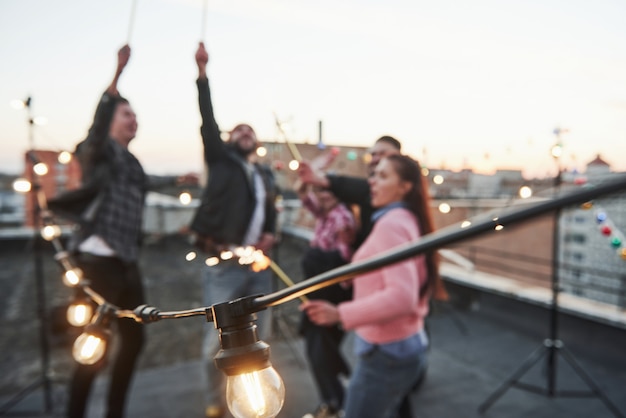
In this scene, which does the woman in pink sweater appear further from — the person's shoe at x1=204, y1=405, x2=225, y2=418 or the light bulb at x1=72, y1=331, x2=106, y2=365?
the person's shoe at x1=204, y1=405, x2=225, y2=418

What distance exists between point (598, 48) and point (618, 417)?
10.5ft

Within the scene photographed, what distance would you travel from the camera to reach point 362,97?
5.49 feet

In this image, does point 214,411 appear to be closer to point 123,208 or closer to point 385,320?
point 123,208

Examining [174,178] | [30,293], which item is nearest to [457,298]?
[174,178]

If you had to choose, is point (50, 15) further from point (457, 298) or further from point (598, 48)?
point (457, 298)

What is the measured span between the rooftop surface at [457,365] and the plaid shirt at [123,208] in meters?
0.42

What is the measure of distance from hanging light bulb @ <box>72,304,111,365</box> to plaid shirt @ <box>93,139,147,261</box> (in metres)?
1.43

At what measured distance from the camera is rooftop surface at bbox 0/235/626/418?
3018mm

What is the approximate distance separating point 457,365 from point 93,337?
3.56m

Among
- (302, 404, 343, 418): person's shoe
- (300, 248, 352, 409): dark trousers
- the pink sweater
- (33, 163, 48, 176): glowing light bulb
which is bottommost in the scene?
(302, 404, 343, 418): person's shoe

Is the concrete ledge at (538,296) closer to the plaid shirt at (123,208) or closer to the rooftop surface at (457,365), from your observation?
the rooftop surface at (457,365)

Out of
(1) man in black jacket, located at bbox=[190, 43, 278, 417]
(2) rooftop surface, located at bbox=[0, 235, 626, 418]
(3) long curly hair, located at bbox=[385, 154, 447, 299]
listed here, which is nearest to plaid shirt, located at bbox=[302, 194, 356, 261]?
(1) man in black jacket, located at bbox=[190, 43, 278, 417]

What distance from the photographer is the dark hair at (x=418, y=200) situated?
1.86 meters

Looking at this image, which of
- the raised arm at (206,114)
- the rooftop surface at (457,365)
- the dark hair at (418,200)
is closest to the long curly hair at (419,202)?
the dark hair at (418,200)
